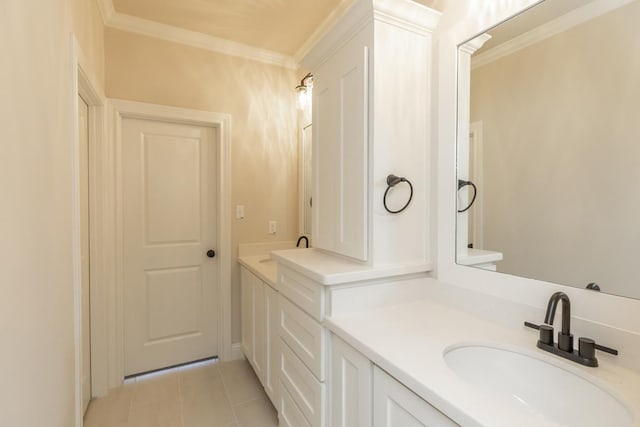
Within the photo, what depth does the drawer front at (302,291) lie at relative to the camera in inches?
49.3

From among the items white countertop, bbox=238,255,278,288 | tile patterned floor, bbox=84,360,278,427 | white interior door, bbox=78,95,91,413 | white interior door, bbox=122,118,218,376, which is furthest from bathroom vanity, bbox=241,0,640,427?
white interior door, bbox=78,95,91,413

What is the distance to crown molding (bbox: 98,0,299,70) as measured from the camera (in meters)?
2.10

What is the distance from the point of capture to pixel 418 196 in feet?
4.72

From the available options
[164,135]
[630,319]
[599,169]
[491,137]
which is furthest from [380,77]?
[164,135]

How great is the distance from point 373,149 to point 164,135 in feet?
6.08

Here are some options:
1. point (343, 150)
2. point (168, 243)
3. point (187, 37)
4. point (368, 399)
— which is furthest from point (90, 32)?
point (368, 399)

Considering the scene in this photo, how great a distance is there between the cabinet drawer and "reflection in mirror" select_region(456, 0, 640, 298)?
0.72 metres

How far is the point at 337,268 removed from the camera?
4.33 ft

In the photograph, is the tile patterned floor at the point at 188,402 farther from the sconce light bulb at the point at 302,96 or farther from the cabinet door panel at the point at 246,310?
the sconce light bulb at the point at 302,96

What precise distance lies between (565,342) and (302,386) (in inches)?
41.9

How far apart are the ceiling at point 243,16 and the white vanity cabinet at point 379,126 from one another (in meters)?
0.72

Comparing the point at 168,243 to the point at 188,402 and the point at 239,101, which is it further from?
the point at 239,101

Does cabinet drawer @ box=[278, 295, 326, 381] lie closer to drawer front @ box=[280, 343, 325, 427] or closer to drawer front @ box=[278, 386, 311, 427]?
drawer front @ box=[280, 343, 325, 427]

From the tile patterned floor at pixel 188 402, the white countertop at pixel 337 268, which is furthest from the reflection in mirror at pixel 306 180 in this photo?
the tile patterned floor at pixel 188 402
